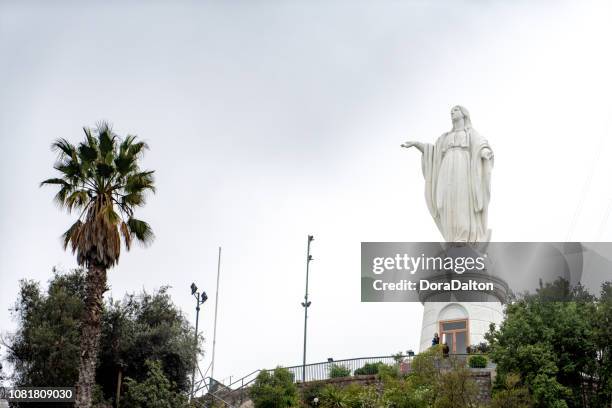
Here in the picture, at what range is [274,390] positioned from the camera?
33.6 metres

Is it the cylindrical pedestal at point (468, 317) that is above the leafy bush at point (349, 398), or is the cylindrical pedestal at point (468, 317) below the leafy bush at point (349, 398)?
above

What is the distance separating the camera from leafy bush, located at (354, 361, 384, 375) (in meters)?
38.8

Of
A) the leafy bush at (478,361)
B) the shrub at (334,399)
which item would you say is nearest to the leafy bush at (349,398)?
the shrub at (334,399)

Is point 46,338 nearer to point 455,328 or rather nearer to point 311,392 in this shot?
point 311,392

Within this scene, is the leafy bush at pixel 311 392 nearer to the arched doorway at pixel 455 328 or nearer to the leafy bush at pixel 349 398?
the leafy bush at pixel 349 398

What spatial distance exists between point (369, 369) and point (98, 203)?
14501 mm

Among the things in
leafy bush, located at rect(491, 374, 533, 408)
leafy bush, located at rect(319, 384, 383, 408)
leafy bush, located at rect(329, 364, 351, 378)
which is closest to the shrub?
leafy bush, located at rect(319, 384, 383, 408)

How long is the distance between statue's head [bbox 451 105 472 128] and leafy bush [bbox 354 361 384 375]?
43.4ft

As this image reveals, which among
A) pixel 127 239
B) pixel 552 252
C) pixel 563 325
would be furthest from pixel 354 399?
pixel 552 252

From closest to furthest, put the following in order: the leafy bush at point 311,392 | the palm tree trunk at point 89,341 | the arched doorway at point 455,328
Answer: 1. the palm tree trunk at point 89,341
2. the leafy bush at point 311,392
3. the arched doorway at point 455,328

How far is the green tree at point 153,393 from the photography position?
33.8 m

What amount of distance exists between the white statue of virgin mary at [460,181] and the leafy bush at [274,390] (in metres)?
13.2

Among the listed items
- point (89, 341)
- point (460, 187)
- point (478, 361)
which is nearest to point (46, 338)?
point (89, 341)

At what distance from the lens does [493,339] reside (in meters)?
34.7
